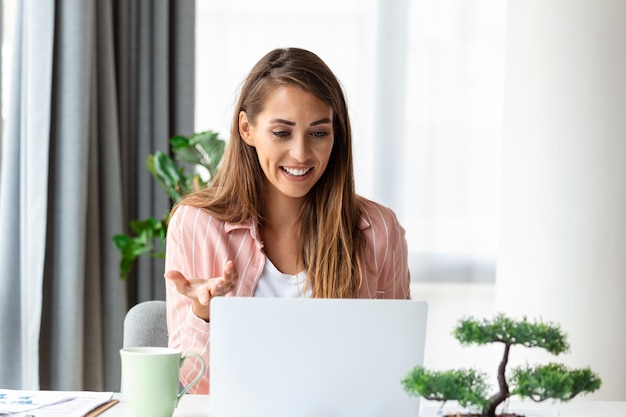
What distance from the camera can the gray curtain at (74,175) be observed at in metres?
2.85

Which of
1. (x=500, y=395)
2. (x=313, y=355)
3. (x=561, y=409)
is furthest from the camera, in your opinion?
(x=561, y=409)

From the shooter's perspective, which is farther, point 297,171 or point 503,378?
point 297,171

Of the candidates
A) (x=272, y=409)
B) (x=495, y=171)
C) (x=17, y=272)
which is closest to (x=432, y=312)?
(x=495, y=171)

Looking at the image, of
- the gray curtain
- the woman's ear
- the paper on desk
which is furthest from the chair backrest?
the gray curtain

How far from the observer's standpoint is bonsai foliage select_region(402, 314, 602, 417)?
1033mm

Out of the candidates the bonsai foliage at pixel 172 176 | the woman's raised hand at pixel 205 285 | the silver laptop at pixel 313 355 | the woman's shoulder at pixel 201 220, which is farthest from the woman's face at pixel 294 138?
the bonsai foliage at pixel 172 176

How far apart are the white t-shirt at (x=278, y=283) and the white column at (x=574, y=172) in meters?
1.27

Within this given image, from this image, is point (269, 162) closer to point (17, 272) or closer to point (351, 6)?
point (17, 272)

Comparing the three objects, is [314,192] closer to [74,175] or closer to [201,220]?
[201,220]

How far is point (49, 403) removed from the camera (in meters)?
1.44

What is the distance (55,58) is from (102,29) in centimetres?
32

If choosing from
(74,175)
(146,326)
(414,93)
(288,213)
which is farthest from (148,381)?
(414,93)

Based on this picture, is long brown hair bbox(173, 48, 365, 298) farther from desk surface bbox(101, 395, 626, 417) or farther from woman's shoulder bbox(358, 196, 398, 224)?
desk surface bbox(101, 395, 626, 417)

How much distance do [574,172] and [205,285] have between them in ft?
5.55
